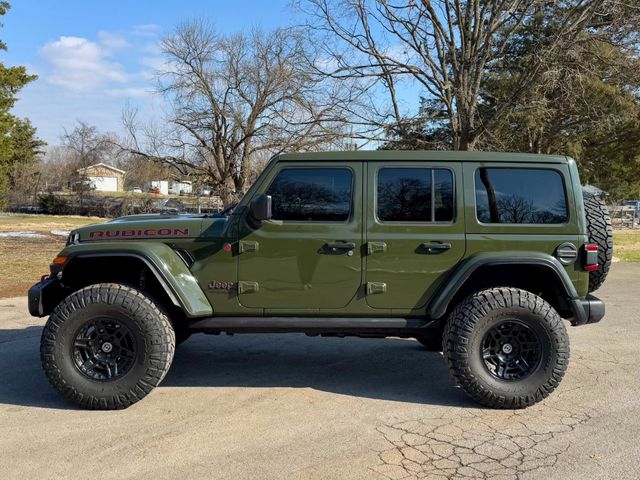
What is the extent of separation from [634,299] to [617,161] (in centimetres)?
2125

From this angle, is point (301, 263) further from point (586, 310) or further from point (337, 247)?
point (586, 310)

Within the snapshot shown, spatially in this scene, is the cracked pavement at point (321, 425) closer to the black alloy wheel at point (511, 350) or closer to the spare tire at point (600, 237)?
the black alloy wheel at point (511, 350)

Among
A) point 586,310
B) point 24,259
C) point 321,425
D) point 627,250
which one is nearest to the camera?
point 321,425

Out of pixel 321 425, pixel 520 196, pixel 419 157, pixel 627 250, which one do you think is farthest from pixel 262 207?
pixel 627 250

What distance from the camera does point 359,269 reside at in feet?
14.8

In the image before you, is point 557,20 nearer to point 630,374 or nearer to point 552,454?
point 630,374

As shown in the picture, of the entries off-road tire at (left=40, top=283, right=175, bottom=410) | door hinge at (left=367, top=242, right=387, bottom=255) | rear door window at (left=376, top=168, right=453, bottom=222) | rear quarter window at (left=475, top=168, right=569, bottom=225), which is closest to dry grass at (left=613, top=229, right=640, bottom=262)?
rear quarter window at (left=475, top=168, right=569, bottom=225)

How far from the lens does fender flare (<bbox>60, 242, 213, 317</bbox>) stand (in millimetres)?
4336

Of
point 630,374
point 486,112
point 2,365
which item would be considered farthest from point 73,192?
point 630,374

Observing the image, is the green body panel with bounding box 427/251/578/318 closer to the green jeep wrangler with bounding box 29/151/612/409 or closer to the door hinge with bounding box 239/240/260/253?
the green jeep wrangler with bounding box 29/151/612/409

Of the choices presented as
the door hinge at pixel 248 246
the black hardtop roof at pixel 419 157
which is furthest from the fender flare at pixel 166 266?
the black hardtop roof at pixel 419 157

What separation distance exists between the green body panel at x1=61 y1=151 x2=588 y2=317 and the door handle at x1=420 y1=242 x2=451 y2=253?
0.03m

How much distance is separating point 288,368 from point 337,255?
5.19 feet

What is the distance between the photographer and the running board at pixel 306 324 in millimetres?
4516
